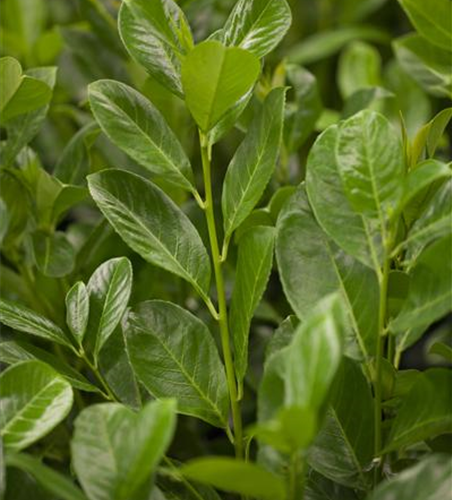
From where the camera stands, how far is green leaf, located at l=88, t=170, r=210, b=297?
0.58 meters

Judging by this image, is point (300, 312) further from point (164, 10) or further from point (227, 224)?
point (164, 10)

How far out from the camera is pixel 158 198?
1.96 feet

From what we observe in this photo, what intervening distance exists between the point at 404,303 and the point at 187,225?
0.16m

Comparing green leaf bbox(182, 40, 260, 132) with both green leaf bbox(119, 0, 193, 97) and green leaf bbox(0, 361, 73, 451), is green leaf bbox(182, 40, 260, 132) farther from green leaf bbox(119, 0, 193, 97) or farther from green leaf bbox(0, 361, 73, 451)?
green leaf bbox(0, 361, 73, 451)

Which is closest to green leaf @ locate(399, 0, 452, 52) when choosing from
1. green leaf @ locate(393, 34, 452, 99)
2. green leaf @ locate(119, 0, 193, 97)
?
green leaf @ locate(393, 34, 452, 99)

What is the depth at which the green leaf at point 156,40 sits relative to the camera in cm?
58

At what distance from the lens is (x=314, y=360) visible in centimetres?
41

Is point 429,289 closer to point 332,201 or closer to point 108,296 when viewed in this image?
point 332,201

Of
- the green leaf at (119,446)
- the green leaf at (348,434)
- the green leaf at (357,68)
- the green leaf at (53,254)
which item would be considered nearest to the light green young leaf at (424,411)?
the green leaf at (348,434)

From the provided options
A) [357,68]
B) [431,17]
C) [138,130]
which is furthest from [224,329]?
[357,68]

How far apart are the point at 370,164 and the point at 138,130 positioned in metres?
0.16

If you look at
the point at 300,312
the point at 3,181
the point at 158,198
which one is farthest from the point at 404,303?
the point at 3,181

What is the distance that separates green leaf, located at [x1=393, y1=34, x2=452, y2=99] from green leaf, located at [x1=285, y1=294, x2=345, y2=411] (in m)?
0.41

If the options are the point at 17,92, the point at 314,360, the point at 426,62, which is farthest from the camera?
the point at 426,62
